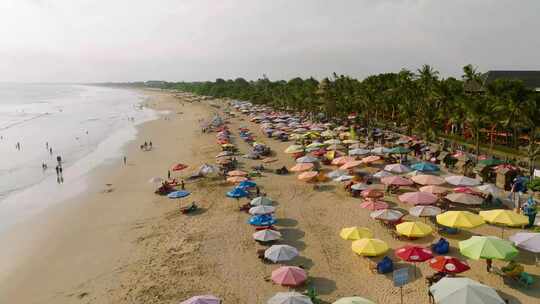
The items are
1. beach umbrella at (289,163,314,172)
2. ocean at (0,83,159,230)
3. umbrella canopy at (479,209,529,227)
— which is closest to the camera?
umbrella canopy at (479,209,529,227)

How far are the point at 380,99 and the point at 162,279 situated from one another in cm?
3692

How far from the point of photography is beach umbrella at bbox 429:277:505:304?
36.0 feet

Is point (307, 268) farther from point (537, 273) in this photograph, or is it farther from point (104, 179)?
point (104, 179)

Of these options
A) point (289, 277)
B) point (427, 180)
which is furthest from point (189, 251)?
point (427, 180)

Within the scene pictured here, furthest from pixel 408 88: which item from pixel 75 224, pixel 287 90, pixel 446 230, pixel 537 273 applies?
pixel 287 90

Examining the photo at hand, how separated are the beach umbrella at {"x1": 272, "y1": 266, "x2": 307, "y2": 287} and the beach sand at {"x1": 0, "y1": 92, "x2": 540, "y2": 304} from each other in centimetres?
102

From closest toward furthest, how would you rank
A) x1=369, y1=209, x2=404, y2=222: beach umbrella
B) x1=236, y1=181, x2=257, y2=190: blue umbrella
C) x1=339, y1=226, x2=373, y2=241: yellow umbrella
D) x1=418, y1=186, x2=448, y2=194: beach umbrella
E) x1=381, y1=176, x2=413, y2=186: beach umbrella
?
x1=339, y1=226, x2=373, y2=241: yellow umbrella < x1=369, y1=209, x2=404, y2=222: beach umbrella < x1=418, y1=186, x2=448, y2=194: beach umbrella < x1=381, y1=176, x2=413, y2=186: beach umbrella < x1=236, y1=181, x2=257, y2=190: blue umbrella

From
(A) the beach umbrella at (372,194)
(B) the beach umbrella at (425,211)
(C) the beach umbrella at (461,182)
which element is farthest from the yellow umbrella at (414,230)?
(C) the beach umbrella at (461,182)

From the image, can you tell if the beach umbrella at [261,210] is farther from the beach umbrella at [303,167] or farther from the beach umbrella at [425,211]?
the beach umbrella at [303,167]

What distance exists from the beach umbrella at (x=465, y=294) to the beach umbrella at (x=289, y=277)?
14.0 feet

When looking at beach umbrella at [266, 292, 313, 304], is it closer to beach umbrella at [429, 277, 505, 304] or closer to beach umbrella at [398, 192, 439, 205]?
beach umbrella at [429, 277, 505, 304]

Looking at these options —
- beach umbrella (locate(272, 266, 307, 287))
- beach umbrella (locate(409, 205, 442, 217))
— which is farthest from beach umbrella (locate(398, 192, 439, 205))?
beach umbrella (locate(272, 266, 307, 287))

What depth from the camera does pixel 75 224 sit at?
2323cm

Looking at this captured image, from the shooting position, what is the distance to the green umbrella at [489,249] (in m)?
13.4
